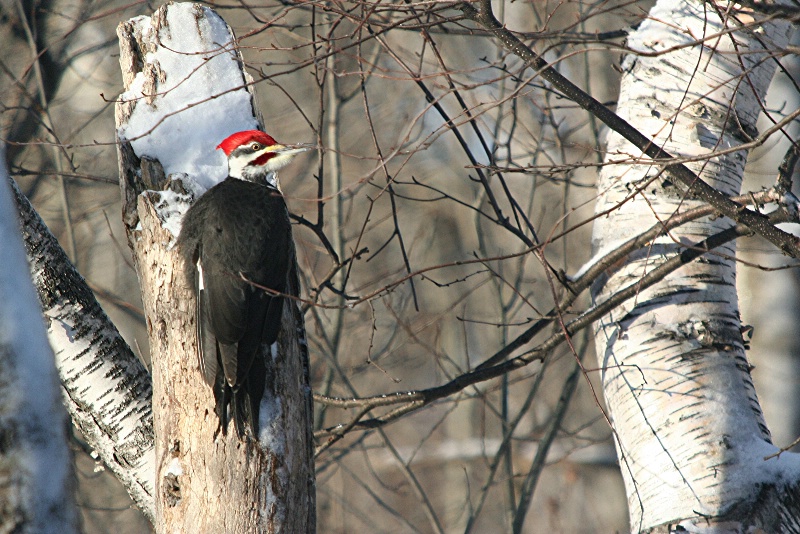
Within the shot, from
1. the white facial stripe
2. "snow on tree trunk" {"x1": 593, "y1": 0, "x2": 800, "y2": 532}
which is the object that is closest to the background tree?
"snow on tree trunk" {"x1": 593, "y1": 0, "x2": 800, "y2": 532}

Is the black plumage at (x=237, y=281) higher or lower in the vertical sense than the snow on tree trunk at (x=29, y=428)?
higher

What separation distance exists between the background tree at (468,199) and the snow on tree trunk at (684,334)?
0.02 metres

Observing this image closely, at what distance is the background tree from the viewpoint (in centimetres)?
299

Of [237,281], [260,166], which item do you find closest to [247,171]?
[260,166]

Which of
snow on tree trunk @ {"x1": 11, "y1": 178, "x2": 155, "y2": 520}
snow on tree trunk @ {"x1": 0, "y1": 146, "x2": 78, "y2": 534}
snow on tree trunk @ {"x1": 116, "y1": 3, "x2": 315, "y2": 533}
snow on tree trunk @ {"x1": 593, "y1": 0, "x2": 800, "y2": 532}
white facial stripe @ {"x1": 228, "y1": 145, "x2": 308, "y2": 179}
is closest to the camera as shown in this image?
snow on tree trunk @ {"x1": 0, "y1": 146, "x2": 78, "y2": 534}

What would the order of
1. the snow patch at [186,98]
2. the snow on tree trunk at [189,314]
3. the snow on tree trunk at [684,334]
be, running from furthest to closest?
1. the snow patch at [186,98]
2. the snow on tree trunk at [684,334]
3. the snow on tree trunk at [189,314]

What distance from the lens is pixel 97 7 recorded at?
23.3 ft

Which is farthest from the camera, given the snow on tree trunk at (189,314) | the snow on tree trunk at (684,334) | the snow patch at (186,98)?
the snow patch at (186,98)

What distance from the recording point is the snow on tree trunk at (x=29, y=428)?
4.91 ft

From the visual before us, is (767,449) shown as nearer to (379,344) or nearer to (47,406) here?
(47,406)

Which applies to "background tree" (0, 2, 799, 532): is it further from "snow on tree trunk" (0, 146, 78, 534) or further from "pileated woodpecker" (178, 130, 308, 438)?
"snow on tree trunk" (0, 146, 78, 534)

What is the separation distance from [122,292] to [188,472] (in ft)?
19.5

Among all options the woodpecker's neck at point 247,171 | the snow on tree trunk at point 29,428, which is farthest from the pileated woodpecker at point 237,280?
the snow on tree trunk at point 29,428

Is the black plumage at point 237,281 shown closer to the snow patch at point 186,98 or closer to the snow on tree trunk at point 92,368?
the snow patch at point 186,98
